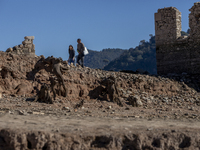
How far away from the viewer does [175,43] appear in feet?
55.0

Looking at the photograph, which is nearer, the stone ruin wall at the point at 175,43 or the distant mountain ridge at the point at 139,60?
the stone ruin wall at the point at 175,43

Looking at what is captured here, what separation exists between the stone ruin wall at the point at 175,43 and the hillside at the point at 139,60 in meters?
55.0

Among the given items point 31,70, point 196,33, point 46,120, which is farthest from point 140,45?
point 46,120

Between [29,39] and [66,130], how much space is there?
8693 millimetres

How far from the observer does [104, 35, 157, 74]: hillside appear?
75706mm

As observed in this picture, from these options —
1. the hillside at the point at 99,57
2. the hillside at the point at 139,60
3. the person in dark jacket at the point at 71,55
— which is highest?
the hillside at the point at 99,57

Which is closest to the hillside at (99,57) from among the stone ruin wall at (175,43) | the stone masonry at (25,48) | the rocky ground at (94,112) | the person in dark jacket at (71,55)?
the stone ruin wall at (175,43)

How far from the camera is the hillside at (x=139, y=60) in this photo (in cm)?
7571

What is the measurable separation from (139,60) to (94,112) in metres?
71.5

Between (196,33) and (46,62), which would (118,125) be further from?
(196,33)

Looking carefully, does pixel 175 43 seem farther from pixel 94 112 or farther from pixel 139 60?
pixel 139 60

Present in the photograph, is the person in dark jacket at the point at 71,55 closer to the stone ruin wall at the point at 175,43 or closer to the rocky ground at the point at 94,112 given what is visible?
the rocky ground at the point at 94,112

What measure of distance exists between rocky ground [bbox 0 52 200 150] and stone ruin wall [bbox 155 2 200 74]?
0.91m

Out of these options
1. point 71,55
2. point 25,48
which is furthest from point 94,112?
point 71,55
